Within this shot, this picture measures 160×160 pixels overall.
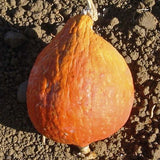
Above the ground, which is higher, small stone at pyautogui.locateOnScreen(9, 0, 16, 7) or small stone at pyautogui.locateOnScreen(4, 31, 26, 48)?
small stone at pyautogui.locateOnScreen(9, 0, 16, 7)

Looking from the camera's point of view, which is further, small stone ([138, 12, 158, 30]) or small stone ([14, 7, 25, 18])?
small stone ([14, 7, 25, 18])

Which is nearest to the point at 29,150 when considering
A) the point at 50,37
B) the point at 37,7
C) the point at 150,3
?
the point at 50,37

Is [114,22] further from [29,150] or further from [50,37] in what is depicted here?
[29,150]

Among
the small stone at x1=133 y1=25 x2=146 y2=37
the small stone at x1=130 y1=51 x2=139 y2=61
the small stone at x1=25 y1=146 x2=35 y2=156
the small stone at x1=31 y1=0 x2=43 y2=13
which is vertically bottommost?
the small stone at x1=25 y1=146 x2=35 y2=156

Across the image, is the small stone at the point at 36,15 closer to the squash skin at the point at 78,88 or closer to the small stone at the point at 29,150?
the squash skin at the point at 78,88

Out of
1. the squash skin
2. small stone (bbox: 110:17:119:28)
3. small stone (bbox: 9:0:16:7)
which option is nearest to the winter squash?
the squash skin

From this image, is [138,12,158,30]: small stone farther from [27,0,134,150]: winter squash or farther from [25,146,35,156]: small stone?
[25,146,35,156]: small stone

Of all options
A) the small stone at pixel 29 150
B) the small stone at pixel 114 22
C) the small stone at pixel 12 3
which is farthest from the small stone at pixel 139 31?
the small stone at pixel 29 150

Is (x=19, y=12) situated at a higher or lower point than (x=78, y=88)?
Result: higher
